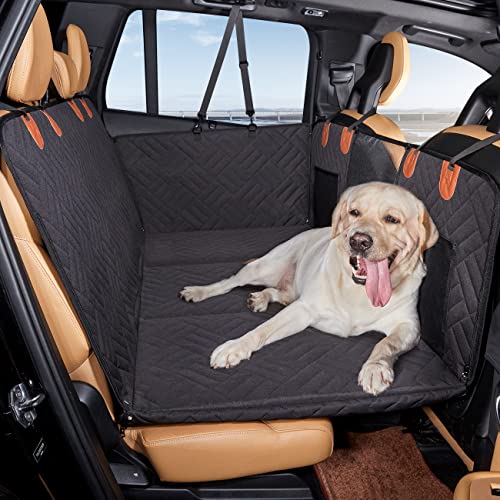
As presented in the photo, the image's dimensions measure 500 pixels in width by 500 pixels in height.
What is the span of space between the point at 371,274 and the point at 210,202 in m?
1.43

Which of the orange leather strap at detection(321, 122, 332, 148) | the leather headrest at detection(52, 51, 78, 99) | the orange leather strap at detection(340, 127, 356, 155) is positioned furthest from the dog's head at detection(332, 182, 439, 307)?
the leather headrest at detection(52, 51, 78, 99)

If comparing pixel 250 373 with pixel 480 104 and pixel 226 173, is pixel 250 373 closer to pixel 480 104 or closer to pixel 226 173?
pixel 480 104

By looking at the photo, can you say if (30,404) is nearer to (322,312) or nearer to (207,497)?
(207,497)

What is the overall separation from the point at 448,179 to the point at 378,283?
12.0 inches

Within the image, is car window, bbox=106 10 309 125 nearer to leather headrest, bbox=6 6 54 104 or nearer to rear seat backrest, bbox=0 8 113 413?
leather headrest, bbox=6 6 54 104

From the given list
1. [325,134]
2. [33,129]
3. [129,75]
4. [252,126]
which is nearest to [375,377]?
[33,129]

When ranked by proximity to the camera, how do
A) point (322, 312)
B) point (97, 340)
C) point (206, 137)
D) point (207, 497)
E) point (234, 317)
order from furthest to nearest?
point (206, 137) < point (234, 317) < point (322, 312) < point (207, 497) < point (97, 340)

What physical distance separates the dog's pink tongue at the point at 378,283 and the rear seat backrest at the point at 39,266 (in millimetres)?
682

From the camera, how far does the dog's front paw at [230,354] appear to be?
4.91ft

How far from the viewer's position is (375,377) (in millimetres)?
1398

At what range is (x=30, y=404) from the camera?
1.11 meters

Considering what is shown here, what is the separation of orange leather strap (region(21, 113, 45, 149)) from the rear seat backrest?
49 mm

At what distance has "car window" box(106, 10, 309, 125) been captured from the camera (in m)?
2.90

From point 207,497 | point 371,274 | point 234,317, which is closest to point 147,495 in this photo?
point 207,497
